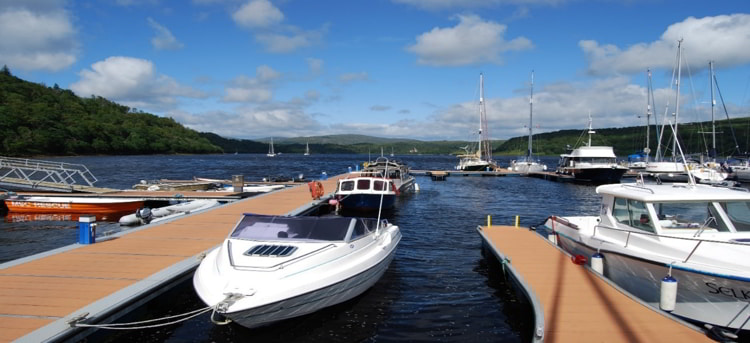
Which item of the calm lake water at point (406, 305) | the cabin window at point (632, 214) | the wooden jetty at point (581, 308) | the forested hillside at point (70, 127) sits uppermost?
the forested hillside at point (70, 127)

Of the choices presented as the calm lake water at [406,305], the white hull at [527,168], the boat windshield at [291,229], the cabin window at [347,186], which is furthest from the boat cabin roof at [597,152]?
the boat windshield at [291,229]

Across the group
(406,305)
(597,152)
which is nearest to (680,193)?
(406,305)

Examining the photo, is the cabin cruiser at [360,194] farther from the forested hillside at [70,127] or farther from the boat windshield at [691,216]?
the forested hillside at [70,127]

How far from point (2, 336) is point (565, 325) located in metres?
8.54

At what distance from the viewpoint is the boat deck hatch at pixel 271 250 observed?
9172mm

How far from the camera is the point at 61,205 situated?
82.5 feet

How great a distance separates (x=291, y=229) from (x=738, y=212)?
9.90 metres

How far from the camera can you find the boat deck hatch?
917cm

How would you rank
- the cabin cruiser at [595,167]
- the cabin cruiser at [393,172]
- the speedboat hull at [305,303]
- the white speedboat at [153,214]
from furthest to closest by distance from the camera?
the cabin cruiser at [595,167] → the cabin cruiser at [393,172] → the white speedboat at [153,214] → the speedboat hull at [305,303]

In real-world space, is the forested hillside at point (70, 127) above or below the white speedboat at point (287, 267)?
above

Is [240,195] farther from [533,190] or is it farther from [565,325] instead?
[533,190]

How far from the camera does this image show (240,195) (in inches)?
1158

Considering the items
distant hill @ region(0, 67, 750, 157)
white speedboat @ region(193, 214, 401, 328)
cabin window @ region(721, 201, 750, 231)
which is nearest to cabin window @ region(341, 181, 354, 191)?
white speedboat @ region(193, 214, 401, 328)

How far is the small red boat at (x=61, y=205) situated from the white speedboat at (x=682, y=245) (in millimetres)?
24183
